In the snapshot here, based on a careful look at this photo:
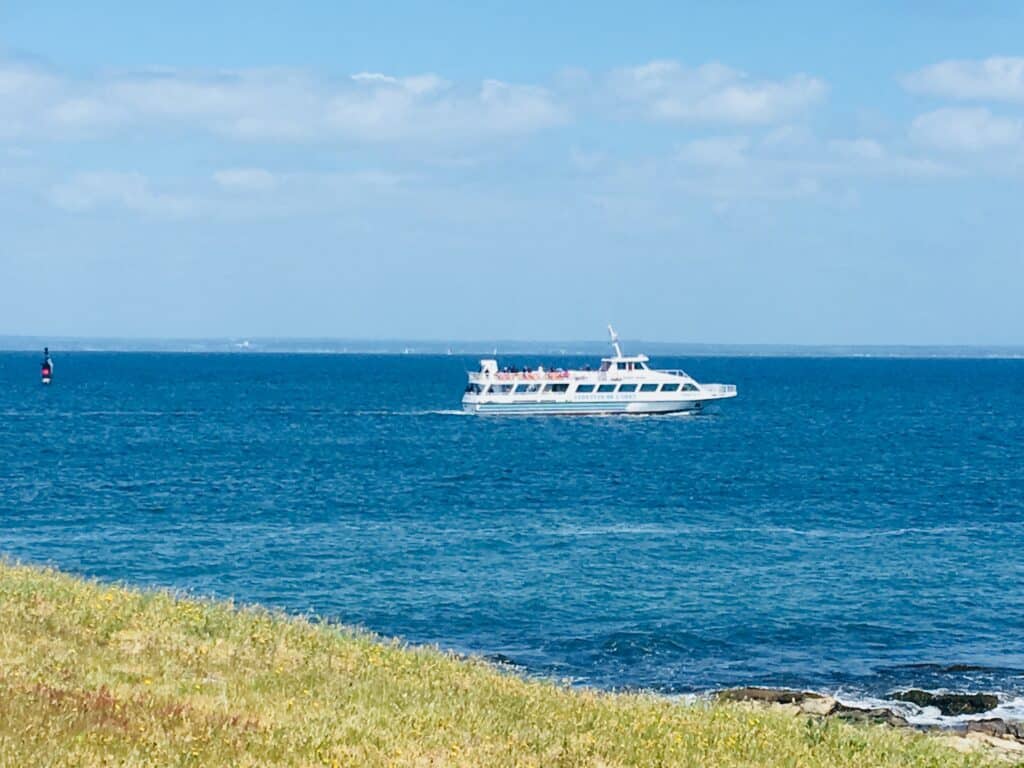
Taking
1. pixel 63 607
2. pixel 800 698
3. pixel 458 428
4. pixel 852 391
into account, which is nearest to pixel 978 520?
pixel 800 698

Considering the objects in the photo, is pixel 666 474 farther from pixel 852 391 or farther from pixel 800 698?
pixel 852 391

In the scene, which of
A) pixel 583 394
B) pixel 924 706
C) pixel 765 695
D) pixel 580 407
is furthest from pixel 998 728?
pixel 580 407

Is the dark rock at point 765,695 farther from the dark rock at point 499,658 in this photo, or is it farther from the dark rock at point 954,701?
the dark rock at point 499,658

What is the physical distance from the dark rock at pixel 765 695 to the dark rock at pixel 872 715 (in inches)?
33.7

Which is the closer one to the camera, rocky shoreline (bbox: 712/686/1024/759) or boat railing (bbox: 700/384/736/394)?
rocky shoreline (bbox: 712/686/1024/759)

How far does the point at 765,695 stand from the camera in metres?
25.3

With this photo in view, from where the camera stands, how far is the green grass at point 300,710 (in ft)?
38.2

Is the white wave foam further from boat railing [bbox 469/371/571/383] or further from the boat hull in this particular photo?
boat railing [bbox 469/371/571/383]

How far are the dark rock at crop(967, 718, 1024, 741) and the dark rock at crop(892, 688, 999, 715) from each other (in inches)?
41.3

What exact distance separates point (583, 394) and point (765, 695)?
84.9 meters

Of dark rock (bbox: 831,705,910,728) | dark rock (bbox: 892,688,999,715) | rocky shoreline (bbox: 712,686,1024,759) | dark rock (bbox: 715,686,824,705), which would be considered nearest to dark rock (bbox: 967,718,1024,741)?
rocky shoreline (bbox: 712,686,1024,759)

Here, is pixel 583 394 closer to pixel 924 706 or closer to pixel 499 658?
pixel 499 658

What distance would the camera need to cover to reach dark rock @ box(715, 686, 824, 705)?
24719 mm

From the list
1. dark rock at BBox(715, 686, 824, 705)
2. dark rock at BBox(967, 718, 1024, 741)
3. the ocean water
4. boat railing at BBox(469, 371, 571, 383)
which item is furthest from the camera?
boat railing at BBox(469, 371, 571, 383)
